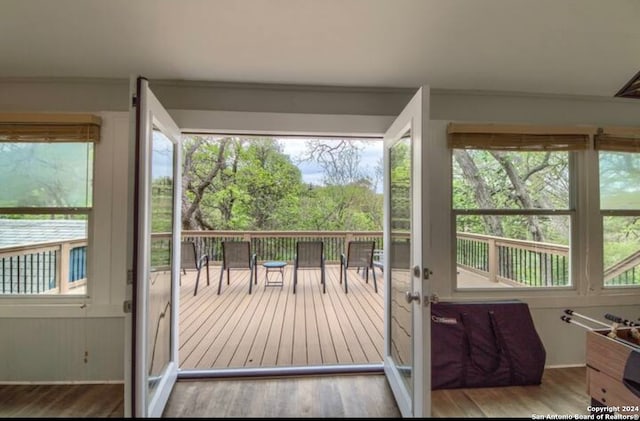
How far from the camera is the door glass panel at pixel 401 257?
1.86m

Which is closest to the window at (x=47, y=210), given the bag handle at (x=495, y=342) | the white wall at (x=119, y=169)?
the white wall at (x=119, y=169)

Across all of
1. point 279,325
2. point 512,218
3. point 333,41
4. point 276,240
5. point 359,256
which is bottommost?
point 279,325

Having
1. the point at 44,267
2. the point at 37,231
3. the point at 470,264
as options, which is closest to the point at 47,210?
the point at 37,231

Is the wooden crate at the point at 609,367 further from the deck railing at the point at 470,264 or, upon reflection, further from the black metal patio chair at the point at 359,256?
the black metal patio chair at the point at 359,256

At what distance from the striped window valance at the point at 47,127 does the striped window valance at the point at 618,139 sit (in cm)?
410

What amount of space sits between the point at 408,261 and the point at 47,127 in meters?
2.76

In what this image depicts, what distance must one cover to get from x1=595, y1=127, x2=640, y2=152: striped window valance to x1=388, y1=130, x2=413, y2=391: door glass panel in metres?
1.89

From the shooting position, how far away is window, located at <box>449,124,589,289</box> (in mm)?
2600

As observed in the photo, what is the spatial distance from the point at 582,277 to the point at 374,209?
6037 millimetres

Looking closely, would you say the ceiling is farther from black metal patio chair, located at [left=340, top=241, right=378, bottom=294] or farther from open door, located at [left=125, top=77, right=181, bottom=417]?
black metal patio chair, located at [left=340, top=241, right=378, bottom=294]

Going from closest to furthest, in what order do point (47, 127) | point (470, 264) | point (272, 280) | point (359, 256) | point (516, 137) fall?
point (47, 127), point (516, 137), point (470, 264), point (359, 256), point (272, 280)

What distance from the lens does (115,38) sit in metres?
1.92

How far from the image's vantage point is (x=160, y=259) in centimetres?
196

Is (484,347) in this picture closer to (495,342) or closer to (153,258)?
(495,342)
